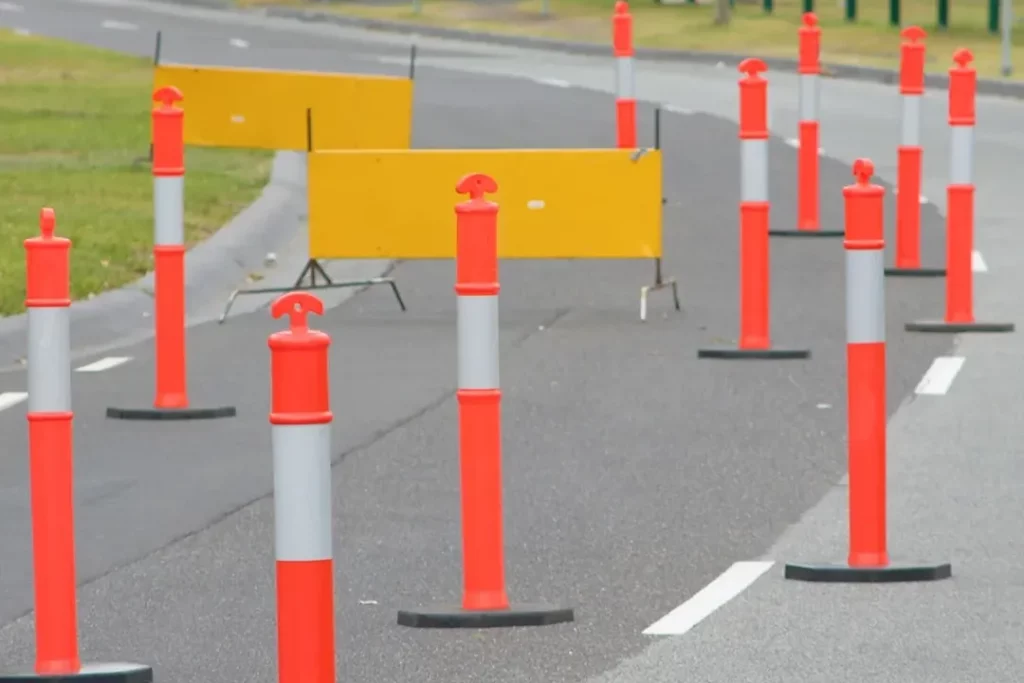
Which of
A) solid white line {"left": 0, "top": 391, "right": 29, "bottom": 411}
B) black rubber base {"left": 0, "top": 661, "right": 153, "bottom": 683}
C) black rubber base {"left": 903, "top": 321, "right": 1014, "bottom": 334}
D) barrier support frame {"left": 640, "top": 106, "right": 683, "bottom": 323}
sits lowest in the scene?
black rubber base {"left": 0, "top": 661, "right": 153, "bottom": 683}

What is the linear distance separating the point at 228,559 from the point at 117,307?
20.3ft

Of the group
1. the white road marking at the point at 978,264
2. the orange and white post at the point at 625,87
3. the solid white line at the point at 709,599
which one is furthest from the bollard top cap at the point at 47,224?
the orange and white post at the point at 625,87

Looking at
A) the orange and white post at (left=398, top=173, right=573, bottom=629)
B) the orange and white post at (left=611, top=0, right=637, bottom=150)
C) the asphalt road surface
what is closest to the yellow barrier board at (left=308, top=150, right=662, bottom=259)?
the asphalt road surface

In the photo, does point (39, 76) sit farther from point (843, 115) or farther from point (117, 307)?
point (117, 307)

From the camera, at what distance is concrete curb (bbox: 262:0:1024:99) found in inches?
1331

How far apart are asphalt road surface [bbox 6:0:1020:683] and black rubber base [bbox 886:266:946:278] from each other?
0.23 m

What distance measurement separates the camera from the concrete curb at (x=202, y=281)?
1410cm

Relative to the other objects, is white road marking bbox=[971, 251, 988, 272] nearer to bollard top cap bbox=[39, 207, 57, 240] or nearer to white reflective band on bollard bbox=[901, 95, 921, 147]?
white reflective band on bollard bbox=[901, 95, 921, 147]

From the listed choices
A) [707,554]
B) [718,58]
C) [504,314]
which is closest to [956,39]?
[718,58]

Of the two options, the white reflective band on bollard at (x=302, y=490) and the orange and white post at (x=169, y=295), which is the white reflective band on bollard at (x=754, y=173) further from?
the white reflective band on bollard at (x=302, y=490)

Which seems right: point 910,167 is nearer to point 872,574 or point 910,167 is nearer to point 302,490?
point 872,574

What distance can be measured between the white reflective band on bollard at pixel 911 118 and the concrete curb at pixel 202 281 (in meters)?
3.83

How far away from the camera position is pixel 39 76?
33.5 metres

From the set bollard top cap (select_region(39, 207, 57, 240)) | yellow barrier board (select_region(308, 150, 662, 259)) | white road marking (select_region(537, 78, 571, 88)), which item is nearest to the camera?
bollard top cap (select_region(39, 207, 57, 240))
